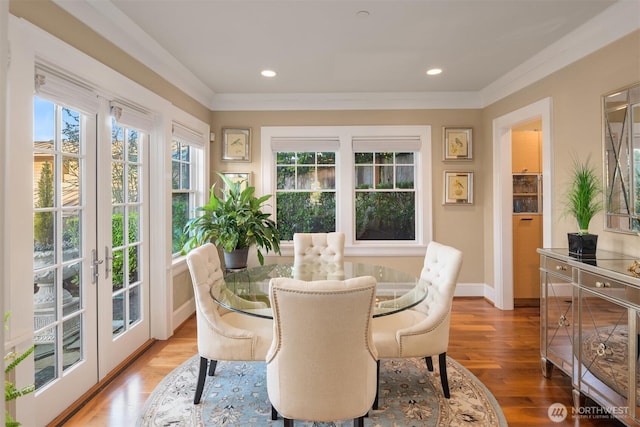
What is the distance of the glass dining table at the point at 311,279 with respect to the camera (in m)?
2.01

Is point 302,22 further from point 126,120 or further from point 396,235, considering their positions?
point 396,235

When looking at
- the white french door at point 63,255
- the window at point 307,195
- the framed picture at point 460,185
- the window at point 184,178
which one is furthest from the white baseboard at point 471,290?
the white french door at point 63,255

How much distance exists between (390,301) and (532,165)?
3425mm

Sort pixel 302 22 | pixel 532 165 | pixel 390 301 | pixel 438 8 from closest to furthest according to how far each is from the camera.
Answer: pixel 390 301
pixel 438 8
pixel 302 22
pixel 532 165

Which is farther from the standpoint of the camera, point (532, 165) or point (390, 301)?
point (532, 165)

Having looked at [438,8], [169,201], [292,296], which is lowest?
[292,296]

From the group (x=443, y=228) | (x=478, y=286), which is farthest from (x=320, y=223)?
(x=478, y=286)

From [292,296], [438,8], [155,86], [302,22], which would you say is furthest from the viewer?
[155,86]

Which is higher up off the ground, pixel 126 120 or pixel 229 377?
pixel 126 120

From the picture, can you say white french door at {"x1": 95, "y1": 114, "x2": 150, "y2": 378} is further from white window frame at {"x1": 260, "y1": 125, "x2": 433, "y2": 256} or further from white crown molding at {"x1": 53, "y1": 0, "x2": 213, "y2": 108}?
white window frame at {"x1": 260, "y1": 125, "x2": 433, "y2": 256}

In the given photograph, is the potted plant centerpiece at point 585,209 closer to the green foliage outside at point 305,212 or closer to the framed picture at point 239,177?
the green foliage outside at point 305,212

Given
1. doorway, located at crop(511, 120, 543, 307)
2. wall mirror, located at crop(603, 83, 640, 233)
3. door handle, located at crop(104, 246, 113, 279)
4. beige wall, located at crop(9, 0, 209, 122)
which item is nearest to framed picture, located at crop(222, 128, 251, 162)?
beige wall, located at crop(9, 0, 209, 122)

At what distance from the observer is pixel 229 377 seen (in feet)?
8.44

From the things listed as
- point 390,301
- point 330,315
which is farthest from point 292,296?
point 390,301
